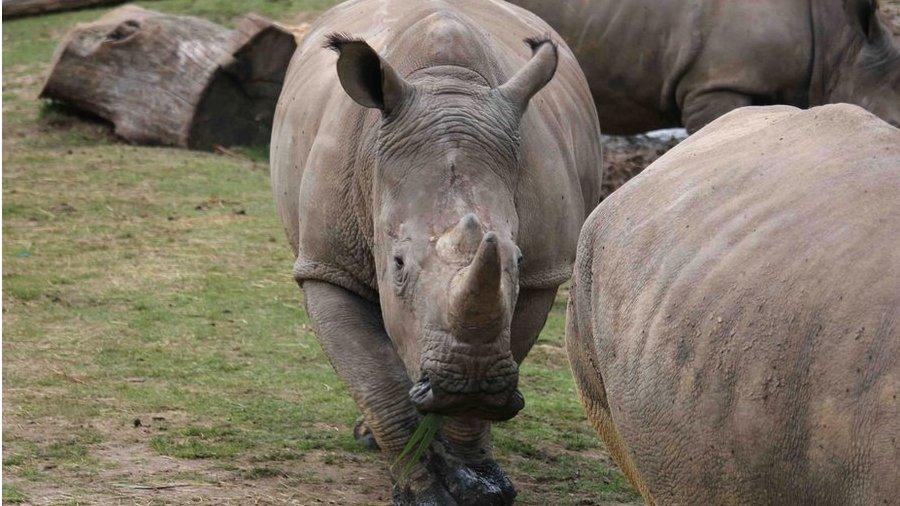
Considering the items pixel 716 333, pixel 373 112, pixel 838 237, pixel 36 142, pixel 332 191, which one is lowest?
pixel 36 142

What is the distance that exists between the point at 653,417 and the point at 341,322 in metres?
2.22

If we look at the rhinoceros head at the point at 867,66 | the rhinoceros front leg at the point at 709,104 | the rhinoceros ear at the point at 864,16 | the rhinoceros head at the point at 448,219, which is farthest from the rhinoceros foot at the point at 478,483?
the rhinoceros ear at the point at 864,16

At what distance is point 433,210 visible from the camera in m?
4.00

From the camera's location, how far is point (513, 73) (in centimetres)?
489

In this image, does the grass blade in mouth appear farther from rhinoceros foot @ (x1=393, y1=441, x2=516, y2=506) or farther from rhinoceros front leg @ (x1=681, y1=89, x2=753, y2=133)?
rhinoceros front leg @ (x1=681, y1=89, x2=753, y2=133)

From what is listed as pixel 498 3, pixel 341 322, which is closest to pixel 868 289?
pixel 341 322

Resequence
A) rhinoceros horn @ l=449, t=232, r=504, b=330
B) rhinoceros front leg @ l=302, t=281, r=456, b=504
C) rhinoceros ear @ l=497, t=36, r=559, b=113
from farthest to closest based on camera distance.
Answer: rhinoceros front leg @ l=302, t=281, r=456, b=504 < rhinoceros ear @ l=497, t=36, r=559, b=113 < rhinoceros horn @ l=449, t=232, r=504, b=330

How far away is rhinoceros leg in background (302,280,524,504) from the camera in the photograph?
465cm

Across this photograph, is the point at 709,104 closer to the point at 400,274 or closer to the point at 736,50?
the point at 736,50

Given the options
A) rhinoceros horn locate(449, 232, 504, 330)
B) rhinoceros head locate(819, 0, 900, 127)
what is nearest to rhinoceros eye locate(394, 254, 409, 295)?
rhinoceros horn locate(449, 232, 504, 330)

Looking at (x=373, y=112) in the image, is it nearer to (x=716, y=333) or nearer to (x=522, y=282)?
(x=522, y=282)

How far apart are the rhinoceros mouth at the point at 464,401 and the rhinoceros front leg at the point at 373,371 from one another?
0.82m

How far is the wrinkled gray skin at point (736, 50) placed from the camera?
8.14 m

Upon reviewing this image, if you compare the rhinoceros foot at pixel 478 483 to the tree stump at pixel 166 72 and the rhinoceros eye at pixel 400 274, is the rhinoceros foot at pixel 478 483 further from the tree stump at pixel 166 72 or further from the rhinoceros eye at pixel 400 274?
the tree stump at pixel 166 72
